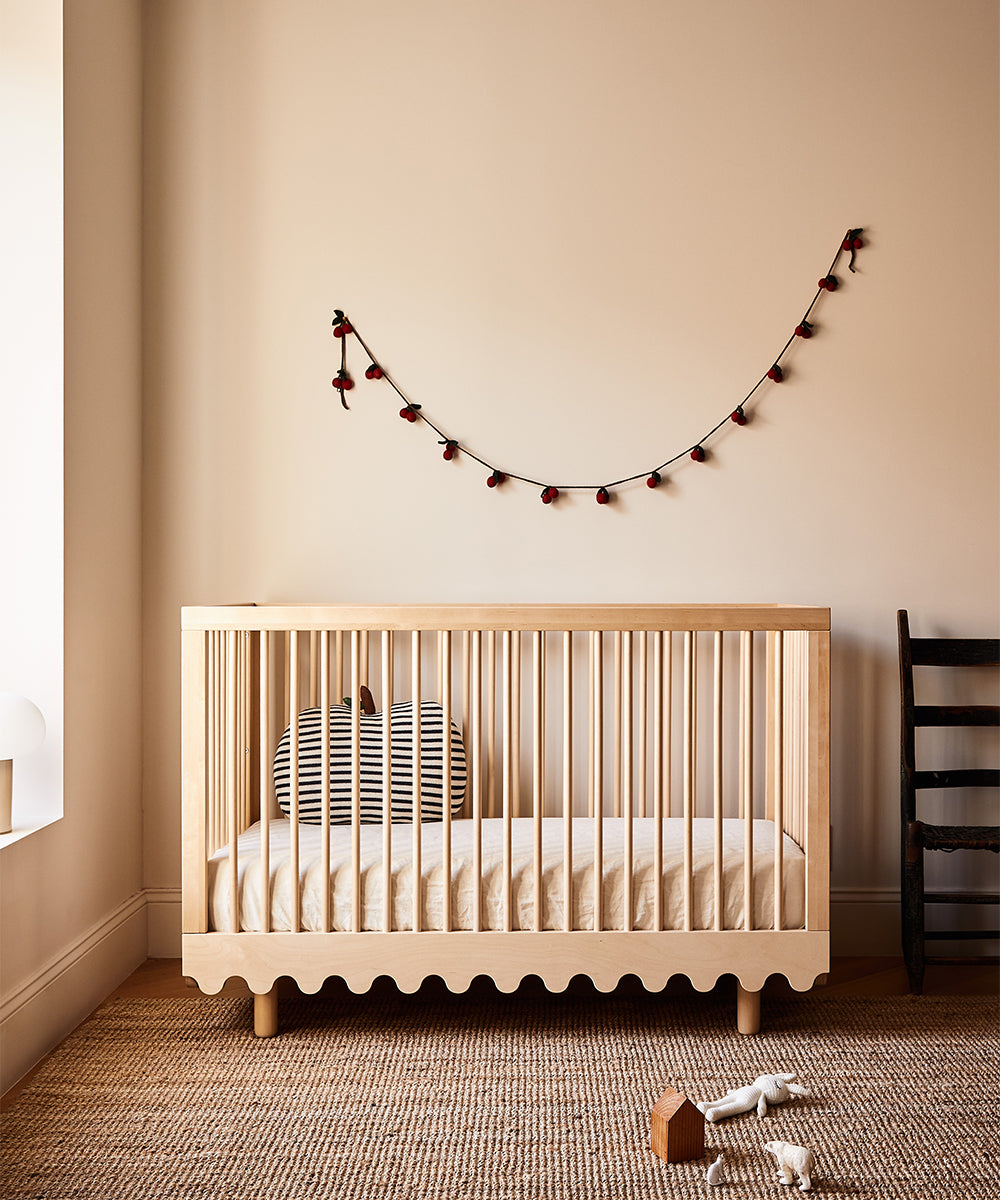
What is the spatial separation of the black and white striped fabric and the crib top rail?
0.36m

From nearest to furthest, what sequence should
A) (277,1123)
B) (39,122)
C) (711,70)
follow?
(277,1123) < (39,122) < (711,70)

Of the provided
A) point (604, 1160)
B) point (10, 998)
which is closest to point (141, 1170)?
point (10, 998)

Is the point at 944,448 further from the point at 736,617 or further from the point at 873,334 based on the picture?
the point at 736,617

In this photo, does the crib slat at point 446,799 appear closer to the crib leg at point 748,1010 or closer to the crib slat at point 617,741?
the crib slat at point 617,741

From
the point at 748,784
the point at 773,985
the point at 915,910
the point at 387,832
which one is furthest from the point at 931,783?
the point at 387,832

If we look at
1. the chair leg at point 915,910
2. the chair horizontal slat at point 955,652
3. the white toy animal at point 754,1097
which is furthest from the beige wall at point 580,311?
the white toy animal at point 754,1097

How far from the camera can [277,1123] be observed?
5.69ft

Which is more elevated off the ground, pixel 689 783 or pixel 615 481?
pixel 615 481

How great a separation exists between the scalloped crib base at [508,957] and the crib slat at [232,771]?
8 cm

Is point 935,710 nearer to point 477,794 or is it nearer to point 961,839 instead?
point 961,839

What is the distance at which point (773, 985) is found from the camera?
241 cm

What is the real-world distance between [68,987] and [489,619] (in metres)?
1.17

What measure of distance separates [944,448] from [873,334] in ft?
1.11

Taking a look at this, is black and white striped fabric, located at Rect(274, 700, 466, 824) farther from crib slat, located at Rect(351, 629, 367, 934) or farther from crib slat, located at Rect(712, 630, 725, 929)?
crib slat, located at Rect(712, 630, 725, 929)
